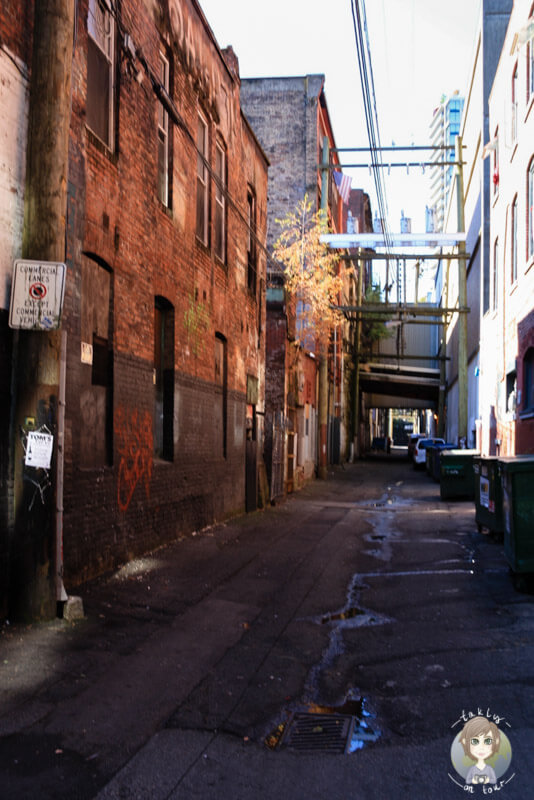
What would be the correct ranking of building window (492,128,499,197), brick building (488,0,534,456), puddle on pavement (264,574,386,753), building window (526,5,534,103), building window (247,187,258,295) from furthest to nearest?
building window (492,128,499,197) < building window (247,187,258,295) < building window (526,5,534,103) < brick building (488,0,534,456) < puddle on pavement (264,574,386,753)

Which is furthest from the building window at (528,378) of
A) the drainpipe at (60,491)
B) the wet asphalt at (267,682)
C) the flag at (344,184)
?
the flag at (344,184)

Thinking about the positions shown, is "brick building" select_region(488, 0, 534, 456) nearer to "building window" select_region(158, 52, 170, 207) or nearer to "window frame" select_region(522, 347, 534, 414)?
"window frame" select_region(522, 347, 534, 414)

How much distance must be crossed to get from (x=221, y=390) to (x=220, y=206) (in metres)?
3.84

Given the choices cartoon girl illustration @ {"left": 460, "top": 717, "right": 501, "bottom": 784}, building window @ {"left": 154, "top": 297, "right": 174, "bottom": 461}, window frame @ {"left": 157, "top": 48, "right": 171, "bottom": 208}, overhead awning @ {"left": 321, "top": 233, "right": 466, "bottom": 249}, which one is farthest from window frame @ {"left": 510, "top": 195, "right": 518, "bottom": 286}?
cartoon girl illustration @ {"left": 460, "top": 717, "right": 501, "bottom": 784}

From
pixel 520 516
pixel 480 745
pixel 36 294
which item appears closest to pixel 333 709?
pixel 480 745

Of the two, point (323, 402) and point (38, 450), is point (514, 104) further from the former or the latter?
point (38, 450)

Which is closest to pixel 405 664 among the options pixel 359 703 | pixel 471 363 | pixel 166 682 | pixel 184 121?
pixel 359 703

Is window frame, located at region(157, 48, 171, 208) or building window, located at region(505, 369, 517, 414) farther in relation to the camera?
building window, located at region(505, 369, 517, 414)

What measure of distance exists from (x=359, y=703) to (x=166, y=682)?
1405 mm

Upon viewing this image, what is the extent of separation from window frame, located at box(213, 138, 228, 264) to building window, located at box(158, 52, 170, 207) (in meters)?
3.08

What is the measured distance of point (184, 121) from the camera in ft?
41.0

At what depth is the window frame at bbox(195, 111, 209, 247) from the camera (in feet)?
45.5

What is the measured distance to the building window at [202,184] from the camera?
45.7 feet

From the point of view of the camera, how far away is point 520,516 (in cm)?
856
